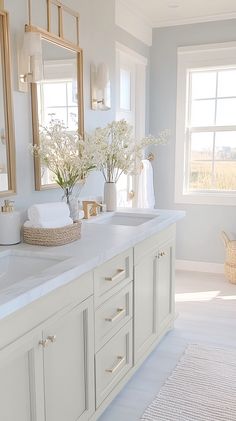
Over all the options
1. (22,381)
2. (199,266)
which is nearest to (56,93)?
(22,381)

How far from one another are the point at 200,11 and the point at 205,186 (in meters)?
1.75

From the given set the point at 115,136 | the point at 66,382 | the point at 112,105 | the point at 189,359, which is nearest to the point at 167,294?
the point at 189,359

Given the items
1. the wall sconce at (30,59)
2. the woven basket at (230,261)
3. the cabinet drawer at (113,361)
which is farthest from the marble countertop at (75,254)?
the woven basket at (230,261)

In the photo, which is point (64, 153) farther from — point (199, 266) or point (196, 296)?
point (199, 266)

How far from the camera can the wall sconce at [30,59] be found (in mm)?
2119

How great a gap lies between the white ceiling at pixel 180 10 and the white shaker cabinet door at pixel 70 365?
9.89ft

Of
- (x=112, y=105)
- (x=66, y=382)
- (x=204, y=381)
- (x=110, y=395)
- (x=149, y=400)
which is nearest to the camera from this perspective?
(x=66, y=382)

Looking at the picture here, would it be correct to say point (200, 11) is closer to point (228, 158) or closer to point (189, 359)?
point (228, 158)

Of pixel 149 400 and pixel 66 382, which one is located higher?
pixel 66 382

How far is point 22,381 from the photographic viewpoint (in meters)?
1.37

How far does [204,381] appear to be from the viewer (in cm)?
243

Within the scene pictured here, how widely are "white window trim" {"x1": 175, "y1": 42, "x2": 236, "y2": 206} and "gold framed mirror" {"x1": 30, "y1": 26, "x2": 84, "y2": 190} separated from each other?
73.9 inches

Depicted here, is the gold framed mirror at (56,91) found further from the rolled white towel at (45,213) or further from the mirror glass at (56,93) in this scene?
the rolled white towel at (45,213)

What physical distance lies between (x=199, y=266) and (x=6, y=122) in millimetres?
3093
